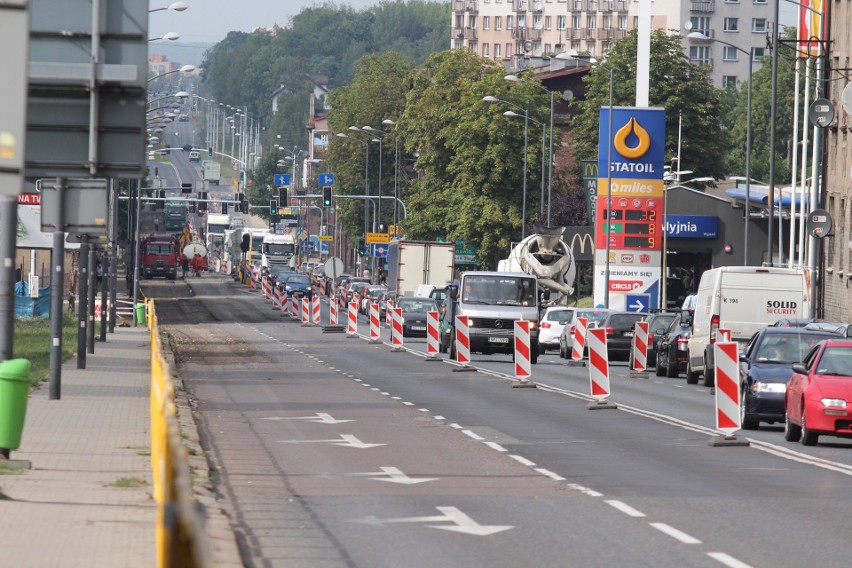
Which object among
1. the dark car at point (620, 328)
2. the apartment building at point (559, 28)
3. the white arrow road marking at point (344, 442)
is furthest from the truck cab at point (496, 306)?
the apartment building at point (559, 28)

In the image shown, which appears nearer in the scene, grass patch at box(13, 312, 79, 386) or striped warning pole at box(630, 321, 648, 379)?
grass patch at box(13, 312, 79, 386)

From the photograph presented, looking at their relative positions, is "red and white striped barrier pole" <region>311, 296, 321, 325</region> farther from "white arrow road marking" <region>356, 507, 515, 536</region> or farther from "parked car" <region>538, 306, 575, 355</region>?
"white arrow road marking" <region>356, 507, 515, 536</region>

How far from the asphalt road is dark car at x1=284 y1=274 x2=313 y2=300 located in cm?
6374

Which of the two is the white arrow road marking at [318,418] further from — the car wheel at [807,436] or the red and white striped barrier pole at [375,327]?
the red and white striped barrier pole at [375,327]

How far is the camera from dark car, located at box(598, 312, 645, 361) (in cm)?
4762

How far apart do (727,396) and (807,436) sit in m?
1.16

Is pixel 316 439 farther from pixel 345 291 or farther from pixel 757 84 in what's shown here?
pixel 757 84

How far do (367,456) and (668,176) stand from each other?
71016 mm

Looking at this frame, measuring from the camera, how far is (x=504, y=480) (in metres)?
16.1

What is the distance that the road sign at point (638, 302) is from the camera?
6309 cm

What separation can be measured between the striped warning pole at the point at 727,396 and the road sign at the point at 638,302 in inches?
1662

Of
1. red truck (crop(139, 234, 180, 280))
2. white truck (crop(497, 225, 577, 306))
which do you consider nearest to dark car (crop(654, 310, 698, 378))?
white truck (crop(497, 225, 577, 306))

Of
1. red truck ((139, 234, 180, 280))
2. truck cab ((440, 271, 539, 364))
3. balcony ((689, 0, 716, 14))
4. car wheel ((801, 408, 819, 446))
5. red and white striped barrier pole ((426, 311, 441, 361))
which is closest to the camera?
car wheel ((801, 408, 819, 446))

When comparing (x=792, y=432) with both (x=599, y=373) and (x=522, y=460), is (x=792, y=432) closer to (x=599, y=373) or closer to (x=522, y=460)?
(x=522, y=460)
